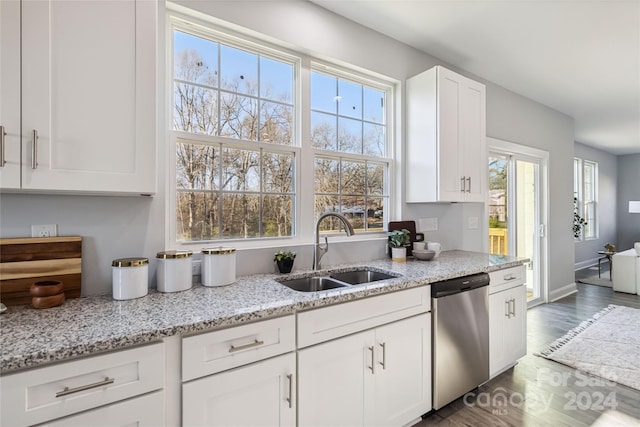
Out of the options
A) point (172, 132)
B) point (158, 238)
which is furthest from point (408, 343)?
point (172, 132)

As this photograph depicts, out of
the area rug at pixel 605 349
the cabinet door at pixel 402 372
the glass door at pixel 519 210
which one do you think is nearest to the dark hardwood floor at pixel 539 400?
the area rug at pixel 605 349

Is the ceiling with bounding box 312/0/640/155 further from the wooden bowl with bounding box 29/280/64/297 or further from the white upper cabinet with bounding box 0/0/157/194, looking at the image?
the wooden bowl with bounding box 29/280/64/297

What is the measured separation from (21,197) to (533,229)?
202 inches

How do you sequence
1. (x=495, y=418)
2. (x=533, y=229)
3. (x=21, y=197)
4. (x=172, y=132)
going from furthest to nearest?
(x=533, y=229)
(x=495, y=418)
(x=172, y=132)
(x=21, y=197)

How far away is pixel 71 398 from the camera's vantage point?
924mm

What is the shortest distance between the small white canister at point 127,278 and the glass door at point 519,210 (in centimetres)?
360

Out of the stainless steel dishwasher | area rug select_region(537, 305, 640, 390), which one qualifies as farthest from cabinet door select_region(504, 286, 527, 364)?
area rug select_region(537, 305, 640, 390)

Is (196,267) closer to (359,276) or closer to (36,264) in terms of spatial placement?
(36,264)

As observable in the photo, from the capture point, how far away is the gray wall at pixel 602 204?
6871 mm

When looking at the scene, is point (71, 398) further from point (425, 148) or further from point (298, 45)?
point (425, 148)

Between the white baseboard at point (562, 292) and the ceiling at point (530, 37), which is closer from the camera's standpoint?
the ceiling at point (530, 37)

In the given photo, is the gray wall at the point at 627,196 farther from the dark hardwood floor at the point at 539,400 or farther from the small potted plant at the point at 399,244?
the small potted plant at the point at 399,244

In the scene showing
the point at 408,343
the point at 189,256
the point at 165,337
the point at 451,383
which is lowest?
the point at 451,383

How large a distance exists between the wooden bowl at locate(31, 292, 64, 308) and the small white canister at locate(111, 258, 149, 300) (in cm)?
20
